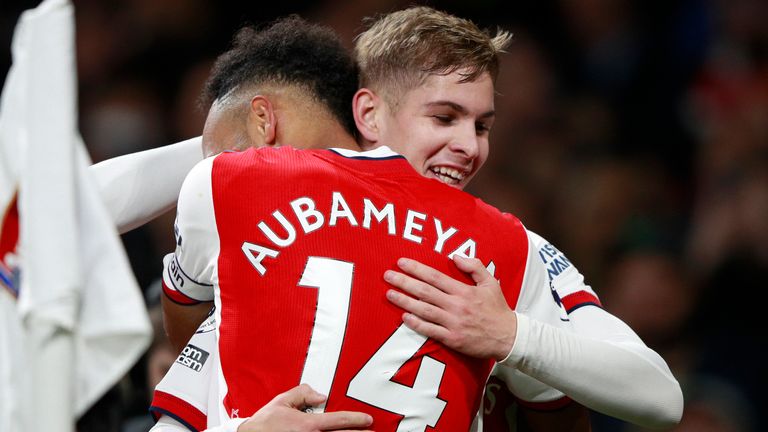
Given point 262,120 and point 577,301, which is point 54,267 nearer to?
point 262,120

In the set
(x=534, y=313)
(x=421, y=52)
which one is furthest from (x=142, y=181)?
(x=534, y=313)

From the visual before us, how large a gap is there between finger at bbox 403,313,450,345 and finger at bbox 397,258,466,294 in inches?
3.4

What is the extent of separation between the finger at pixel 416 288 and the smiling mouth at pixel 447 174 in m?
0.52

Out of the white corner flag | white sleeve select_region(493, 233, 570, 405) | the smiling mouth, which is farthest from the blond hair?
the white corner flag

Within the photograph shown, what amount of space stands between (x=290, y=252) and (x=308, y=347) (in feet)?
0.70

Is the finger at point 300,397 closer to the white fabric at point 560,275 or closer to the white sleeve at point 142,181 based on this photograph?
the white fabric at point 560,275

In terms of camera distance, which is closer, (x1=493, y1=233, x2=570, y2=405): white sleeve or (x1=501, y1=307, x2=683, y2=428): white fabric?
(x1=501, y1=307, x2=683, y2=428): white fabric

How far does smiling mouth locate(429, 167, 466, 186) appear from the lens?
2.87 m

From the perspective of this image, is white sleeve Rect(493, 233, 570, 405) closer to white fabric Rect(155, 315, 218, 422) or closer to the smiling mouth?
the smiling mouth

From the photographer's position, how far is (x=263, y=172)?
8.05 ft

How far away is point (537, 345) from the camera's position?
96.3 inches

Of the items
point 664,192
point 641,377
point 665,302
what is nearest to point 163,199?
point 641,377

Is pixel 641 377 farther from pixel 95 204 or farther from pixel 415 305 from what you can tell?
pixel 95 204

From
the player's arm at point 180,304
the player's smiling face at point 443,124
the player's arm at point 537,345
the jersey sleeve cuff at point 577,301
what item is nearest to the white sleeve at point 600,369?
the player's arm at point 537,345
